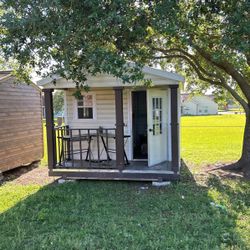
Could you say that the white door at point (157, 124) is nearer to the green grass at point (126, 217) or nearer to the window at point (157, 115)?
the window at point (157, 115)

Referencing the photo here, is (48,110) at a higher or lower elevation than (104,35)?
lower

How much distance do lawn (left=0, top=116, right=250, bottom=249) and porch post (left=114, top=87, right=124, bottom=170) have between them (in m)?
0.64

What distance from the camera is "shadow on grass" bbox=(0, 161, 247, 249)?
13.7 ft

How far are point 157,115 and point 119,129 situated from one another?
1.39 metres

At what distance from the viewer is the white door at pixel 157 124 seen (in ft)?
25.3

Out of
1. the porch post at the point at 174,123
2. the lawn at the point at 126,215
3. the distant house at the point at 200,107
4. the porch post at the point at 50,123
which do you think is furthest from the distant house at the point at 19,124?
the distant house at the point at 200,107

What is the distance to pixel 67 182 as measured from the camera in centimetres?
757

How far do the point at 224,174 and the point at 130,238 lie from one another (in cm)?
475

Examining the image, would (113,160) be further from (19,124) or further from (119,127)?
(19,124)

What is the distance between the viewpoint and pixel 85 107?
8883 millimetres

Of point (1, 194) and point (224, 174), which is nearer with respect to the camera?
point (1, 194)

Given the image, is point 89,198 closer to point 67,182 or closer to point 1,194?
point 67,182

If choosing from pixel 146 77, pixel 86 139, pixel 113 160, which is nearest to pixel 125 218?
pixel 146 77

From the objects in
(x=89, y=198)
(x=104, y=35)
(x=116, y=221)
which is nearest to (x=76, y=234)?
(x=116, y=221)
